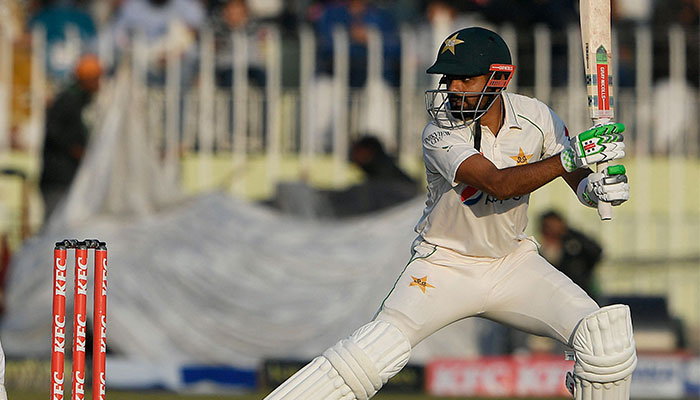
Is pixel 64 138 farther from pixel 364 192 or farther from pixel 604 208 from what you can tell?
pixel 604 208

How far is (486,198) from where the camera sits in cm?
476

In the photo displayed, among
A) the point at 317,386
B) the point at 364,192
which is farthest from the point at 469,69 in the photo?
the point at 364,192

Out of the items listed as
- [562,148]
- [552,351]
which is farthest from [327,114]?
[562,148]

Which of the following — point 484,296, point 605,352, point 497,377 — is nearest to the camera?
point 605,352

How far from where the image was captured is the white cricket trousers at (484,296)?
4621mm

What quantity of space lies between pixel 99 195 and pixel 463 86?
4.98 metres

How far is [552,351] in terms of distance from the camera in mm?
8719

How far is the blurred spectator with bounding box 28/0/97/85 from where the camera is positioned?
10.4 meters

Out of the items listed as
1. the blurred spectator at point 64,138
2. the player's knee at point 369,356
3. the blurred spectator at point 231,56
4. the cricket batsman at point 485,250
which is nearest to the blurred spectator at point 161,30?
the blurred spectator at point 231,56

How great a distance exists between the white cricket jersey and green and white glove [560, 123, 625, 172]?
1.34 feet

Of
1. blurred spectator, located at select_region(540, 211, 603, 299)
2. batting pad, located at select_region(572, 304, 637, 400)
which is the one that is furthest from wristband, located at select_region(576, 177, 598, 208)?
blurred spectator, located at select_region(540, 211, 603, 299)

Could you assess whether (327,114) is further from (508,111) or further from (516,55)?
(508,111)

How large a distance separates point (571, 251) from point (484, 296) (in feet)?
13.6

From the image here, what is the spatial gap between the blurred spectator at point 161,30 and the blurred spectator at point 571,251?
9.77 feet
